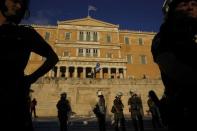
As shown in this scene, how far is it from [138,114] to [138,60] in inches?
1990

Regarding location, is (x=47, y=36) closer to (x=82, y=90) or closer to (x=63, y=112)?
(x=82, y=90)

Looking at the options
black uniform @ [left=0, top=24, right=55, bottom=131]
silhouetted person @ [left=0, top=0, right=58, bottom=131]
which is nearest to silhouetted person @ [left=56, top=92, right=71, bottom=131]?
silhouetted person @ [left=0, top=0, right=58, bottom=131]

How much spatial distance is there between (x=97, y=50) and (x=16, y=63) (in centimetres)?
5702

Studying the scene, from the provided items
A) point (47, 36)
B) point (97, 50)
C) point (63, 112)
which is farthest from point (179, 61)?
point (47, 36)

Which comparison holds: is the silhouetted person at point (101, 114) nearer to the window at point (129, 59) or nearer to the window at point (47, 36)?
the window at point (47, 36)

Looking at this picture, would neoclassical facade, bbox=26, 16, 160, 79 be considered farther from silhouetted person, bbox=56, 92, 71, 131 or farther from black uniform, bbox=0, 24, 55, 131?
black uniform, bbox=0, 24, 55, 131

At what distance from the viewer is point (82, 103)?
101ft

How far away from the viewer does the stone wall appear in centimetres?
2931

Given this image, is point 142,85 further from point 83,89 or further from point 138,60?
point 138,60

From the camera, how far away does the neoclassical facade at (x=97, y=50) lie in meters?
54.7

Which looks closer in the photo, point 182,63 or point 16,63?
point 182,63

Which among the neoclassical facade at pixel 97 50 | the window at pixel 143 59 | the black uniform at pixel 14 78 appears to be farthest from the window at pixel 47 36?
the black uniform at pixel 14 78

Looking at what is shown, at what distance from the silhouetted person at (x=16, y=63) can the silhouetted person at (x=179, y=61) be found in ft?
3.17

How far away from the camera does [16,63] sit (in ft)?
6.68
